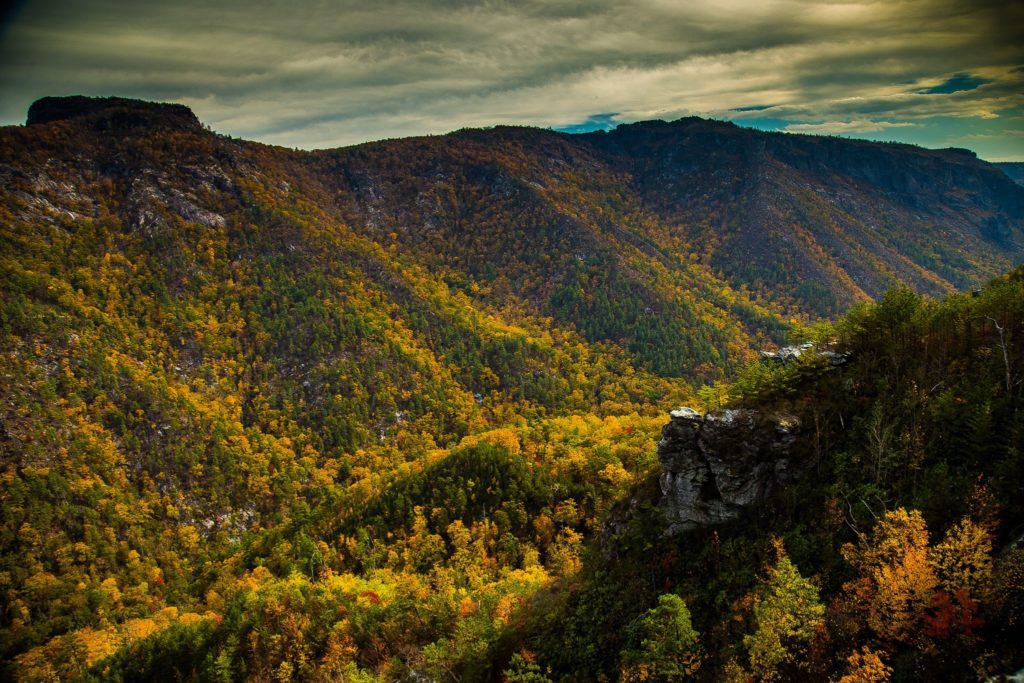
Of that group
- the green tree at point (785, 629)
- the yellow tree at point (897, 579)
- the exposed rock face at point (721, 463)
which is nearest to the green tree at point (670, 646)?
the green tree at point (785, 629)

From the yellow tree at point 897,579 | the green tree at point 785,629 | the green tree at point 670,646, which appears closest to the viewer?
the yellow tree at point 897,579

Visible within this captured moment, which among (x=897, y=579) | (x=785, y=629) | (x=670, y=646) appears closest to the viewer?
(x=897, y=579)

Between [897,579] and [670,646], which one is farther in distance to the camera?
[670,646]

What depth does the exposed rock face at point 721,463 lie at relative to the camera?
4697 centimetres

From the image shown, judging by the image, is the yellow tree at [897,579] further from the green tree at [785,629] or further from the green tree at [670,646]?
the green tree at [670,646]

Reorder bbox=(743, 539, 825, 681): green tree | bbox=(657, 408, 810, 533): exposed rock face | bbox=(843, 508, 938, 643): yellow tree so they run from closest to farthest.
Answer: bbox=(843, 508, 938, 643): yellow tree < bbox=(743, 539, 825, 681): green tree < bbox=(657, 408, 810, 533): exposed rock face

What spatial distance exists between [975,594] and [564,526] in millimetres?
88335

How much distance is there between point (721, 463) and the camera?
48906 millimetres

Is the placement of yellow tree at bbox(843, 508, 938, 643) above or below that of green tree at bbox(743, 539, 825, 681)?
above

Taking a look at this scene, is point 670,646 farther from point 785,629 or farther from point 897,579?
point 897,579

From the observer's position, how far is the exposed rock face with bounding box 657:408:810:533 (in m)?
47.0

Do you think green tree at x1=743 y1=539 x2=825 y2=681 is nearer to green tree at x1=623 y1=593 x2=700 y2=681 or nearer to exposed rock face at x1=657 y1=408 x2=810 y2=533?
A: green tree at x1=623 y1=593 x2=700 y2=681

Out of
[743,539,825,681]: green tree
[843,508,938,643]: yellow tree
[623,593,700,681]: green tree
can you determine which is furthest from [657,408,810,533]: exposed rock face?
[743,539,825,681]: green tree

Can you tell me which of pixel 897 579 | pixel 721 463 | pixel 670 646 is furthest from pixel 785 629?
pixel 721 463
